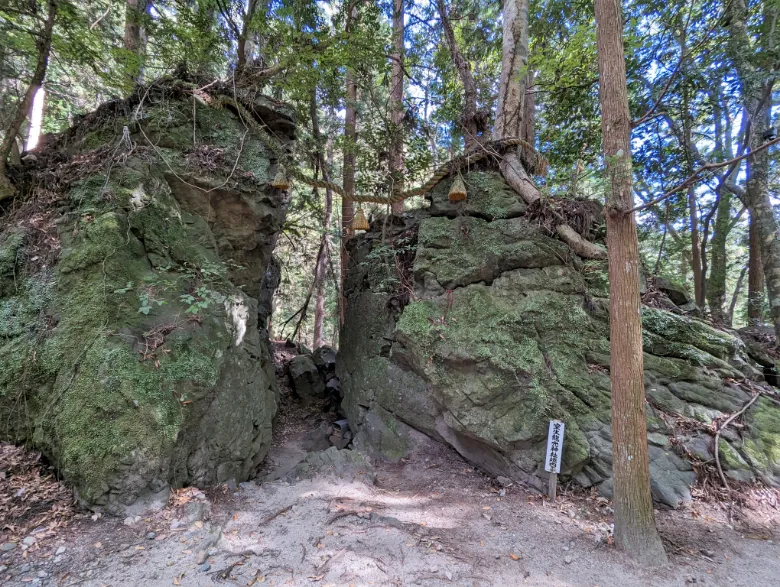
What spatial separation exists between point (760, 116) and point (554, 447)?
709 centimetres

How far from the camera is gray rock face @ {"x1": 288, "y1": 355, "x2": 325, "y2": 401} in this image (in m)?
8.82

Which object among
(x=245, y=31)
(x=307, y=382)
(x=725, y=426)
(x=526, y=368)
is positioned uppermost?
(x=245, y=31)

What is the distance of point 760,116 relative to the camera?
6176 millimetres

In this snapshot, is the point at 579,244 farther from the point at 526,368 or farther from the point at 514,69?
the point at 514,69

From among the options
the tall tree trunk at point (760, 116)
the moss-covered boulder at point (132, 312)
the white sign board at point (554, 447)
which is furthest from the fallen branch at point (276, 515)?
the tall tree trunk at point (760, 116)

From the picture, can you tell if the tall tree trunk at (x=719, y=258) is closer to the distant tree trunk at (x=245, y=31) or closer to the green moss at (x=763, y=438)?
the green moss at (x=763, y=438)

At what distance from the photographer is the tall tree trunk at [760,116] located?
5840mm

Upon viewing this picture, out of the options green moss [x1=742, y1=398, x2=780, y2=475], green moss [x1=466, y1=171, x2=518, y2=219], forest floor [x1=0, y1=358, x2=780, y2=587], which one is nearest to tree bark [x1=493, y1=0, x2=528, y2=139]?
green moss [x1=466, y1=171, x2=518, y2=219]

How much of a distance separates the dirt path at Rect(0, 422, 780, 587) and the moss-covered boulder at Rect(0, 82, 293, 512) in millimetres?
537

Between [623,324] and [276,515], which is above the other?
[623,324]

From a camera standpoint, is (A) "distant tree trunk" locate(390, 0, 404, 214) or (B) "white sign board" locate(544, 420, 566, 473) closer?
(B) "white sign board" locate(544, 420, 566, 473)

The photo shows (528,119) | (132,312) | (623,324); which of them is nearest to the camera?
(623,324)

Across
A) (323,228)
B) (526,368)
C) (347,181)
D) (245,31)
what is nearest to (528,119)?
(347,181)

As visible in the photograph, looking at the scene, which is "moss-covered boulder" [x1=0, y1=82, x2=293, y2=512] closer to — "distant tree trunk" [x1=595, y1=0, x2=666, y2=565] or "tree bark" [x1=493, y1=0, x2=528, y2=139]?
"distant tree trunk" [x1=595, y1=0, x2=666, y2=565]
